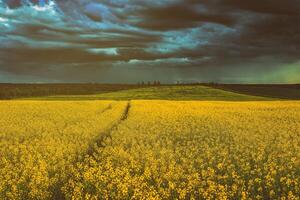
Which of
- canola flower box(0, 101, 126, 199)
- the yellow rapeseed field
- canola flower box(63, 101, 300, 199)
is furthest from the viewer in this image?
canola flower box(0, 101, 126, 199)

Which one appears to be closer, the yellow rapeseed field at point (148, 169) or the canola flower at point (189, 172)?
the canola flower at point (189, 172)

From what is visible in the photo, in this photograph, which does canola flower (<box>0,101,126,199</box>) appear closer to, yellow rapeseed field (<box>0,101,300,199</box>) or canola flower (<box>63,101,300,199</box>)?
yellow rapeseed field (<box>0,101,300,199</box>)

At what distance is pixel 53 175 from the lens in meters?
10.7

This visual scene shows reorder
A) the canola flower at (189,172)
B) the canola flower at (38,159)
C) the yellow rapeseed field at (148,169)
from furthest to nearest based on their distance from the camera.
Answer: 1. the canola flower at (38,159)
2. the yellow rapeseed field at (148,169)
3. the canola flower at (189,172)

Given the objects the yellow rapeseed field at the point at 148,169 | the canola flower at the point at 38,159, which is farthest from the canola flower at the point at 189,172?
the canola flower at the point at 38,159

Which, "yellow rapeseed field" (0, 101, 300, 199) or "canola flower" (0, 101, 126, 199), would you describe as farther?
"canola flower" (0, 101, 126, 199)

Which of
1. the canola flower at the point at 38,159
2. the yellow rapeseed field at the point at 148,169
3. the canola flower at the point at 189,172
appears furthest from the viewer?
the canola flower at the point at 38,159

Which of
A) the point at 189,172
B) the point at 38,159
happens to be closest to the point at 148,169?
the point at 189,172

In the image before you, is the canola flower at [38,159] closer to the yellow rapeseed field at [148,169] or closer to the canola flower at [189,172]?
the yellow rapeseed field at [148,169]

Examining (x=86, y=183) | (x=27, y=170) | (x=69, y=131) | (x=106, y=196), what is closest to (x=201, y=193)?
(x=106, y=196)

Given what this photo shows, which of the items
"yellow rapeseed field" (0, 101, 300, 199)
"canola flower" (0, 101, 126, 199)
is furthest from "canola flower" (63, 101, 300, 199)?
"canola flower" (0, 101, 126, 199)

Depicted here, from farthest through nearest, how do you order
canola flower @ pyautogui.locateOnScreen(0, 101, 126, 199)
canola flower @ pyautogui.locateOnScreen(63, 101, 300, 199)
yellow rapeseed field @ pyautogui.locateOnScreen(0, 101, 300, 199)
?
canola flower @ pyautogui.locateOnScreen(0, 101, 126, 199), yellow rapeseed field @ pyautogui.locateOnScreen(0, 101, 300, 199), canola flower @ pyautogui.locateOnScreen(63, 101, 300, 199)

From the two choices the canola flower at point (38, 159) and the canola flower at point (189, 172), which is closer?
the canola flower at point (189, 172)

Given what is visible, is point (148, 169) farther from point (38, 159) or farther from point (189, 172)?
point (38, 159)
